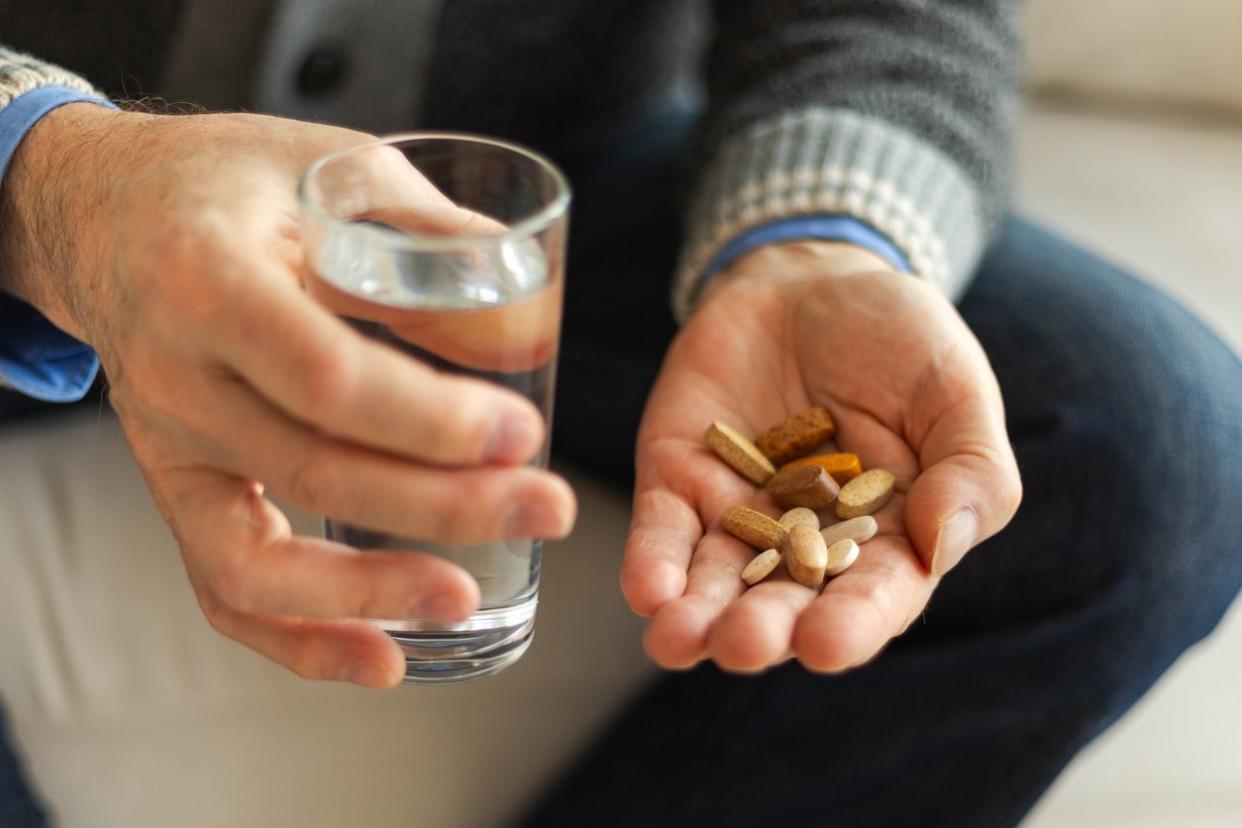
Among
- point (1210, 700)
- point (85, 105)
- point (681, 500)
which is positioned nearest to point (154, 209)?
point (85, 105)

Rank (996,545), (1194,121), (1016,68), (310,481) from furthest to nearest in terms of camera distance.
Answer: (1194,121)
(1016,68)
(996,545)
(310,481)

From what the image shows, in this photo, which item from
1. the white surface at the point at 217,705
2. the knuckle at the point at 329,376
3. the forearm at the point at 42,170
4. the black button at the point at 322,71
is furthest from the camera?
the black button at the point at 322,71

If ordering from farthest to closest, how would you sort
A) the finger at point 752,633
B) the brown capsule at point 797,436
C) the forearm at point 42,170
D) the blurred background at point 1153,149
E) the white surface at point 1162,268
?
the blurred background at point 1153,149, the white surface at point 1162,268, the brown capsule at point 797,436, the forearm at point 42,170, the finger at point 752,633

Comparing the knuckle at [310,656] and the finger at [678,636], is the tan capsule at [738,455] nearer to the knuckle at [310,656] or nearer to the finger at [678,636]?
the finger at [678,636]

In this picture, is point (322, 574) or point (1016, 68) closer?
point (322, 574)

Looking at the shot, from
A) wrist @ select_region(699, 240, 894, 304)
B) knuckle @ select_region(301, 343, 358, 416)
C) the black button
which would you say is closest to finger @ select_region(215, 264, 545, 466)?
knuckle @ select_region(301, 343, 358, 416)

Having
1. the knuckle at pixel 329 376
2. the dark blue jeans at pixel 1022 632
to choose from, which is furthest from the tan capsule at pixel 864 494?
the knuckle at pixel 329 376

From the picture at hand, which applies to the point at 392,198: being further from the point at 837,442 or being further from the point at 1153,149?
the point at 1153,149

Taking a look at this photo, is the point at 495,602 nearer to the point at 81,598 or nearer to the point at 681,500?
the point at 681,500
